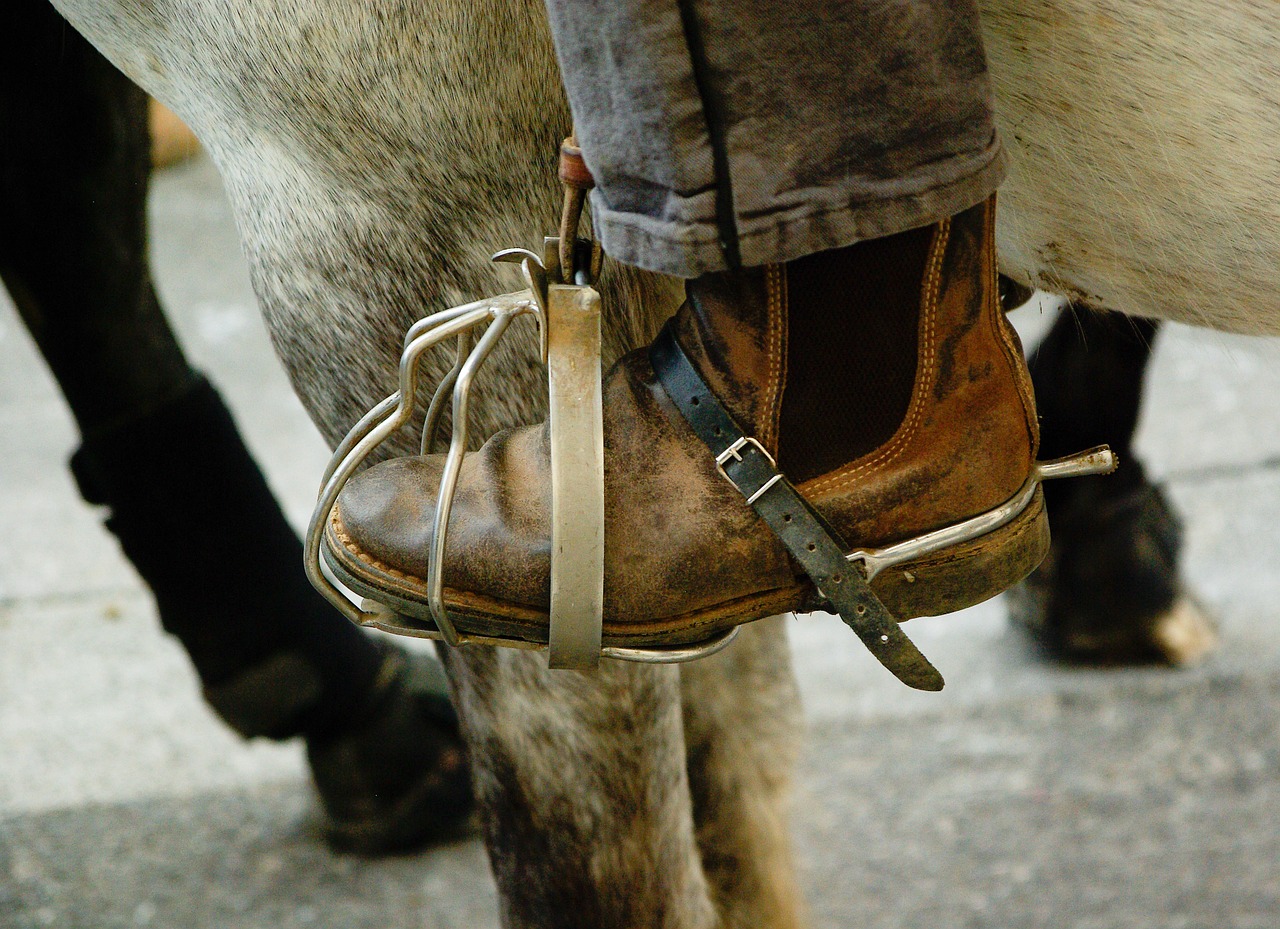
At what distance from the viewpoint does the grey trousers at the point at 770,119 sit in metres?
0.68

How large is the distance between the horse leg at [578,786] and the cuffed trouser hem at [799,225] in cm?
36

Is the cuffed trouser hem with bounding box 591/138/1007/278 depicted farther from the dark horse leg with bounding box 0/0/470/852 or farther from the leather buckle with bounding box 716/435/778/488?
the dark horse leg with bounding box 0/0/470/852

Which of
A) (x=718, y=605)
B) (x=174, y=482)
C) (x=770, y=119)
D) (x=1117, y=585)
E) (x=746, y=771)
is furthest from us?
(x=1117, y=585)

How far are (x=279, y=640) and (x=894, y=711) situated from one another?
875 mm

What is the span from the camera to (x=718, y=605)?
0.82 m

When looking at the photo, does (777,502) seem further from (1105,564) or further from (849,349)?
(1105,564)

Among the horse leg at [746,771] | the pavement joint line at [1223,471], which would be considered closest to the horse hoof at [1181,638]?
the pavement joint line at [1223,471]

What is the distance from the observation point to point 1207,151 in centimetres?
82

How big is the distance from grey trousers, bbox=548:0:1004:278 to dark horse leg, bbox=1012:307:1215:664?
46.2 inches

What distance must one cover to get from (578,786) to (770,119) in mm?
551

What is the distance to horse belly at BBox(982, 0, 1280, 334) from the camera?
790 mm

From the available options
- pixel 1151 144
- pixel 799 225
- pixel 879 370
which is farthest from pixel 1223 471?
pixel 799 225

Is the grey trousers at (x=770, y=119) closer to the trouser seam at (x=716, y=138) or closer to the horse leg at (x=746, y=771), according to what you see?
the trouser seam at (x=716, y=138)

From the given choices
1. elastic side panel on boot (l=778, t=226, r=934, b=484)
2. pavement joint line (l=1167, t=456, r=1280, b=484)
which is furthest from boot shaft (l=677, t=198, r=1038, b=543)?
pavement joint line (l=1167, t=456, r=1280, b=484)
